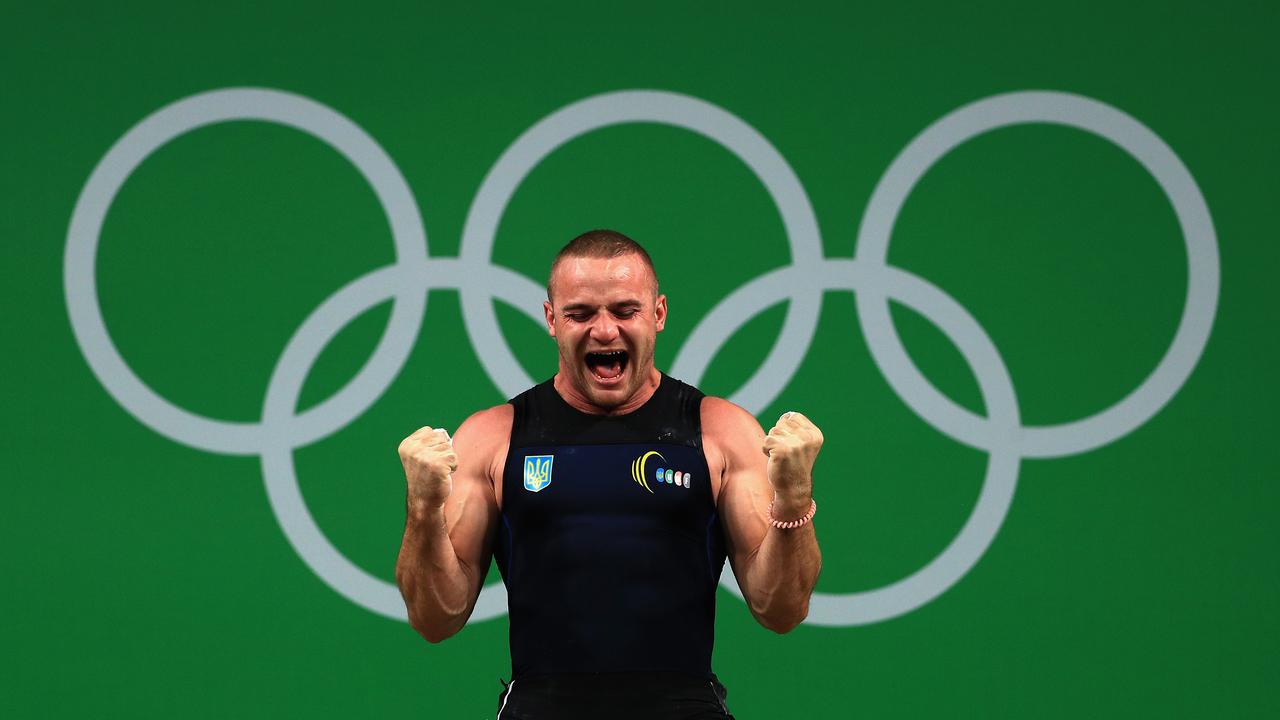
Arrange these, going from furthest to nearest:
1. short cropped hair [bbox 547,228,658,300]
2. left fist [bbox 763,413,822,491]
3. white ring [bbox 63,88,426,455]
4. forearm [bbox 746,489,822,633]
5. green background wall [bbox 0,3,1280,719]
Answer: white ring [bbox 63,88,426,455]
green background wall [bbox 0,3,1280,719]
short cropped hair [bbox 547,228,658,300]
forearm [bbox 746,489,822,633]
left fist [bbox 763,413,822,491]

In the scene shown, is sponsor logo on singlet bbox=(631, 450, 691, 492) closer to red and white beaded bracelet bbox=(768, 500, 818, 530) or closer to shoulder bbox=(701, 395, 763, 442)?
shoulder bbox=(701, 395, 763, 442)

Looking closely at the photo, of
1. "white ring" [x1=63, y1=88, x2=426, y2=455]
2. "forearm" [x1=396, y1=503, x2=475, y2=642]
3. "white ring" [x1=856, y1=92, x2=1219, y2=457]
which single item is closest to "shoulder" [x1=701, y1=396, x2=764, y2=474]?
"forearm" [x1=396, y1=503, x2=475, y2=642]

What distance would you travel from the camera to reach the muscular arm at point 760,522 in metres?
2.41

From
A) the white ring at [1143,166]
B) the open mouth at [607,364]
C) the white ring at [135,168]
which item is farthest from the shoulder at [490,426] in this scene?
the white ring at [1143,166]

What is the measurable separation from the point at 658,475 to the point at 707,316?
1.69 meters

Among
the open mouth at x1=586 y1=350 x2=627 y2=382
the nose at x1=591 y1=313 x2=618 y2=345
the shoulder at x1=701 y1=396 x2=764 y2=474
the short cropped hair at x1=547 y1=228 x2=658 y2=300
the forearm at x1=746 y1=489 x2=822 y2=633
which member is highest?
the short cropped hair at x1=547 y1=228 x2=658 y2=300

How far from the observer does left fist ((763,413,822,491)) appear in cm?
230

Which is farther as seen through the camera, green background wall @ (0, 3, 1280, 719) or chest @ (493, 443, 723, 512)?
green background wall @ (0, 3, 1280, 719)

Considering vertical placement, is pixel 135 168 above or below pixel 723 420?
above

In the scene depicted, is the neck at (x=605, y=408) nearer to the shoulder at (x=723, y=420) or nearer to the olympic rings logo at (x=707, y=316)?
the shoulder at (x=723, y=420)

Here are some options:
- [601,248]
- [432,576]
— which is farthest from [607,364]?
[432,576]

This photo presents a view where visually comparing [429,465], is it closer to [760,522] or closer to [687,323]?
[760,522]

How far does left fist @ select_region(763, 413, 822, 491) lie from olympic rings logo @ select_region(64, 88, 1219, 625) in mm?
1872

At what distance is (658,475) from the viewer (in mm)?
2625
